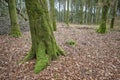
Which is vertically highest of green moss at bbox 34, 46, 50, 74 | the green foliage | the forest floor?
the green foliage

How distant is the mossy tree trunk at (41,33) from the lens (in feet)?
18.9

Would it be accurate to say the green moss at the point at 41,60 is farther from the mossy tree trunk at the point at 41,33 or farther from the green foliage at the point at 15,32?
the green foliage at the point at 15,32

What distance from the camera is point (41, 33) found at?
19.5ft

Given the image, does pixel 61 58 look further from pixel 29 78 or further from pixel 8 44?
pixel 8 44

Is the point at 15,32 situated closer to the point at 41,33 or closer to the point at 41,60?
the point at 41,33

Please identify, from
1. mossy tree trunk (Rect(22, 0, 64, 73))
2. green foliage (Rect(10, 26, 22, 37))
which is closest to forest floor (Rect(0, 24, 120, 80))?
mossy tree trunk (Rect(22, 0, 64, 73))

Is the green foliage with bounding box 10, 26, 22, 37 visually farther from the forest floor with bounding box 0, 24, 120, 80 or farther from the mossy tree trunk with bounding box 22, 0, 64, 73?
the mossy tree trunk with bounding box 22, 0, 64, 73

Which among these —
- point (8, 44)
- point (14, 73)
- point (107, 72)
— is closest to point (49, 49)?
point (14, 73)

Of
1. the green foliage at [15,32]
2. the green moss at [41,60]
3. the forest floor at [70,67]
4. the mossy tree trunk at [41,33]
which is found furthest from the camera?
the green foliage at [15,32]

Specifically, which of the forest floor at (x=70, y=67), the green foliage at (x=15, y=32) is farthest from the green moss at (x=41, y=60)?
the green foliage at (x=15, y=32)

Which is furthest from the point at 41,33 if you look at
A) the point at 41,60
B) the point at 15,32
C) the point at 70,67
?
the point at 15,32

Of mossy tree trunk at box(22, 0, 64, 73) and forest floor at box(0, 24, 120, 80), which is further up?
mossy tree trunk at box(22, 0, 64, 73)

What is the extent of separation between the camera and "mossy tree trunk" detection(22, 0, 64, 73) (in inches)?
227

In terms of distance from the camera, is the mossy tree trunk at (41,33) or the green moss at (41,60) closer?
the green moss at (41,60)
